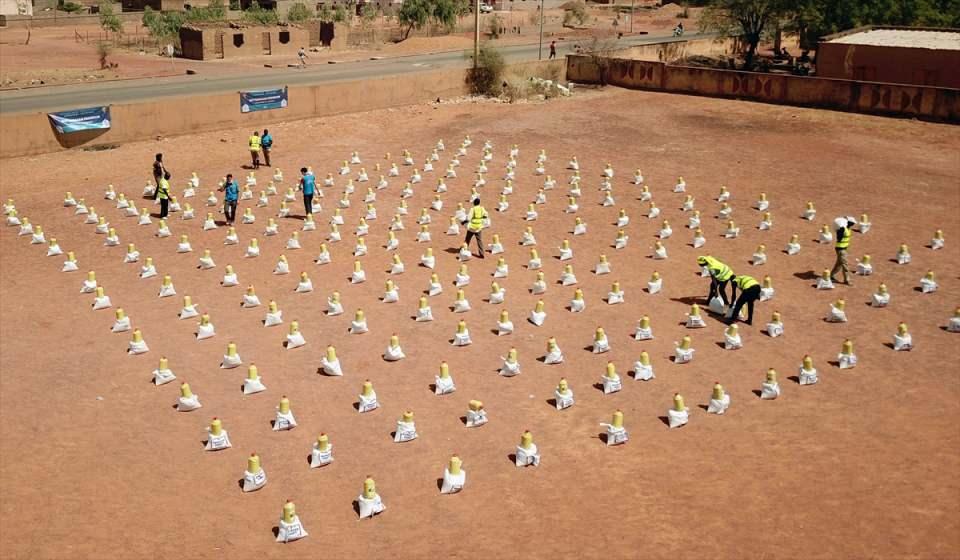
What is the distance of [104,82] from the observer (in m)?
42.8

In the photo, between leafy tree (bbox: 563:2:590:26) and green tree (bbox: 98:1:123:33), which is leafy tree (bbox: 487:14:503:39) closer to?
leafy tree (bbox: 563:2:590:26)

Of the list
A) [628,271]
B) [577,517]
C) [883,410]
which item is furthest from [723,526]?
[628,271]

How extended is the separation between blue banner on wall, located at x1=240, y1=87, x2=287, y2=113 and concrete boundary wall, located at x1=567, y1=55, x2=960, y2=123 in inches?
722

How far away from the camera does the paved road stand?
1448 inches

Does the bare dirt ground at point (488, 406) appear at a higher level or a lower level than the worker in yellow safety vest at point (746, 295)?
lower

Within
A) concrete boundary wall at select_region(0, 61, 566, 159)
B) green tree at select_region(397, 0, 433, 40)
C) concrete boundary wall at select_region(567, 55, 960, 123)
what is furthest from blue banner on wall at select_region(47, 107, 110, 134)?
green tree at select_region(397, 0, 433, 40)

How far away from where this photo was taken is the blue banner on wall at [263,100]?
3347 cm

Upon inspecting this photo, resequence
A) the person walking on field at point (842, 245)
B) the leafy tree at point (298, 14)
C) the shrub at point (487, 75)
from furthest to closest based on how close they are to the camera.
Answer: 1. the leafy tree at point (298, 14)
2. the shrub at point (487, 75)
3. the person walking on field at point (842, 245)

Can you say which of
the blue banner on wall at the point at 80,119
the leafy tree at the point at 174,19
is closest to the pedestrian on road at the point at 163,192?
the blue banner on wall at the point at 80,119

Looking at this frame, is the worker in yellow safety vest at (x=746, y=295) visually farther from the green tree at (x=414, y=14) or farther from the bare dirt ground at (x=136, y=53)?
the green tree at (x=414, y=14)

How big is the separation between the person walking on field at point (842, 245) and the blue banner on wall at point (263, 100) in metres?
22.9

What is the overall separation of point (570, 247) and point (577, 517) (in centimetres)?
1103

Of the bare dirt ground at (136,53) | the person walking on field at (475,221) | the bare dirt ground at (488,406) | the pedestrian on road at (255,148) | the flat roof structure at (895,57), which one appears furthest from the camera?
the bare dirt ground at (136,53)

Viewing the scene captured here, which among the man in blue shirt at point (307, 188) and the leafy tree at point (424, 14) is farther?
the leafy tree at point (424, 14)
